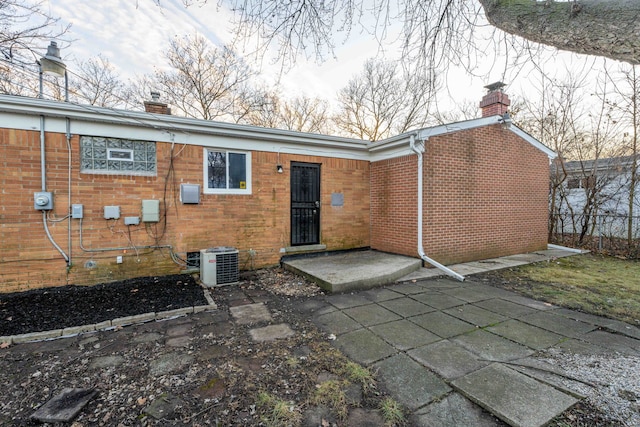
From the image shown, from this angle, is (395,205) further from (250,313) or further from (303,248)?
(250,313)

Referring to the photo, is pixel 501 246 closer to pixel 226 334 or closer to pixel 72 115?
pixel 226 334

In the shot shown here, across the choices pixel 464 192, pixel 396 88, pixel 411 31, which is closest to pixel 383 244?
pixel 464 192

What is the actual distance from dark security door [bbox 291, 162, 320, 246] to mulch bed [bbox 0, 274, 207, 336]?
106 inches

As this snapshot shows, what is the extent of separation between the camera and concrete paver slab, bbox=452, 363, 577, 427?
6.33 ft

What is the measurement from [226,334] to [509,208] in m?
8.09

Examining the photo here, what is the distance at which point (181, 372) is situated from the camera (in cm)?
254

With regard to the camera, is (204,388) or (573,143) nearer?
(204,388)

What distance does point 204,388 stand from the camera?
90.9 inches

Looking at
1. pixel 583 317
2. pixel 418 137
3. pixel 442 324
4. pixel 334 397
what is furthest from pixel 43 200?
pixel 583 317

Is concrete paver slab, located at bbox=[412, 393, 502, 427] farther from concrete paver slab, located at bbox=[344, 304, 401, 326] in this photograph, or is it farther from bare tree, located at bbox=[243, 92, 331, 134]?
bare tree, located at bbox=[243, 92, 331, 134]

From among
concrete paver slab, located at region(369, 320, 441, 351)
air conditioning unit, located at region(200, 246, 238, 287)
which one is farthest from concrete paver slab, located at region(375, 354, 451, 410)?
air conditioning unit, located at region(200, 246, 238, 287)

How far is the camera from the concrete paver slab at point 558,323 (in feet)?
11.0

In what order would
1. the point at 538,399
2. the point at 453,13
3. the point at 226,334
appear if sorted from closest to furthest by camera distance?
1. the point at 538,399
2. the point at 226,334
3. the point at 453,13

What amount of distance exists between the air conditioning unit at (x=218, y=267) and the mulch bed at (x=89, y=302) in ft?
0.87
